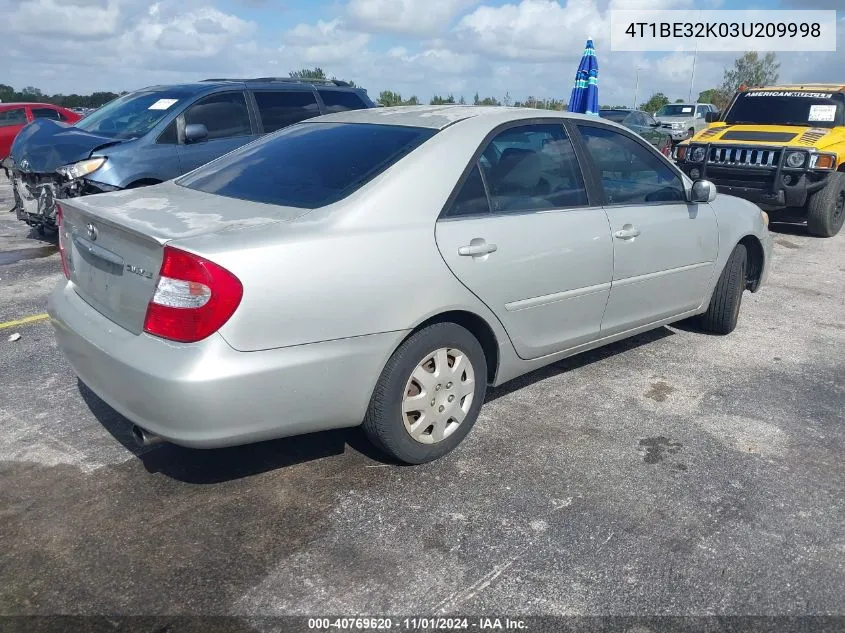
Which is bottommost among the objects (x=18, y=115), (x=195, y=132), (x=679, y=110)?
(x=195, y=132)

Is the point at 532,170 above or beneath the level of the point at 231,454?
above

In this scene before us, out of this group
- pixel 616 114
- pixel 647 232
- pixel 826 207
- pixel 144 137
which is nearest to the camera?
pixel 647 232

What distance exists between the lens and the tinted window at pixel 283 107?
8062 millimetres

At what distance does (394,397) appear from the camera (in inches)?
118

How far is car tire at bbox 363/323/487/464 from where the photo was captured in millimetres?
2998

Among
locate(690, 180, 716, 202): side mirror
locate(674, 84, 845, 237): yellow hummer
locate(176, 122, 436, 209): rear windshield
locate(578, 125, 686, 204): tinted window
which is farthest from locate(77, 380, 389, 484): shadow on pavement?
locate(674, 84, 845, 237): yellow hummer

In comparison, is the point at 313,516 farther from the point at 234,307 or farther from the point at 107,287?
the point at 107,287

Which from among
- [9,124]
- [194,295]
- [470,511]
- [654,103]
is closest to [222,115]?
[194,295]

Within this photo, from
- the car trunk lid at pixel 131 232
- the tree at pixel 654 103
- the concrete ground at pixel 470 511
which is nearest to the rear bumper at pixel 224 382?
the car trunk lid at pixel 131 232

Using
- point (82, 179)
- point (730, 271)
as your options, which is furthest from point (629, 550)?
point (82, 179)

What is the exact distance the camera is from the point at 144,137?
716 centimetres

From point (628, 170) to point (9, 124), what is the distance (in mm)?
17104

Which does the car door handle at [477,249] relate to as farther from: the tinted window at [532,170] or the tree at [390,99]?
the tree at [390,99]

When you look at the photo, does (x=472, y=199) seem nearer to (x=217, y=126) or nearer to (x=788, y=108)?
(x=217, y=126)
